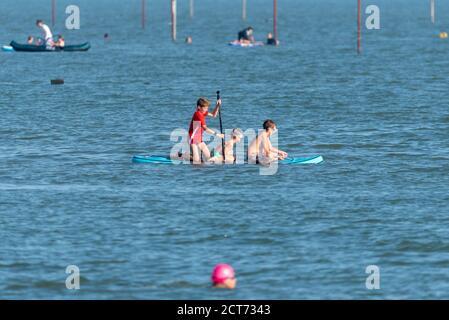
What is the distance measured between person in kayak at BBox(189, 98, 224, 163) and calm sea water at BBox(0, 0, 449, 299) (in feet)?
2.62

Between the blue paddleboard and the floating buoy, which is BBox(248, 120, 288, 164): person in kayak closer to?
the blue paddleboard

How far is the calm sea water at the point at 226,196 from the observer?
89.4ft

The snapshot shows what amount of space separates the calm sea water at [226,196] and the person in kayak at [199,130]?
31.4 inches

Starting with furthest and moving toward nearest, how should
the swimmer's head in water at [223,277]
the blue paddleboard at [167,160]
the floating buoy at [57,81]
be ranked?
the floating buoy at [57,81] → the blue paddleboard at [167,160] → the swimmer's head in water at [223,277]

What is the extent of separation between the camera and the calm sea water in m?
27.2

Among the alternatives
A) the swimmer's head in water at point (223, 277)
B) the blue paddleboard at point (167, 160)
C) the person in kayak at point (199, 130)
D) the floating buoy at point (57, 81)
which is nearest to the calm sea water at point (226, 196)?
the swimmer's head in water at point (223, 277)

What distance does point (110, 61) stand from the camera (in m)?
91.8

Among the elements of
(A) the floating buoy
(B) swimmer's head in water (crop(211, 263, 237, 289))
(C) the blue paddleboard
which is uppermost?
(A) the floating buoy

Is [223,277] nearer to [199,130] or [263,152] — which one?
[199,130]

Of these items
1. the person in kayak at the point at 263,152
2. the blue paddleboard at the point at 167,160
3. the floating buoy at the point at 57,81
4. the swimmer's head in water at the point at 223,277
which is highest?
the floating buoy at the point at 57,81

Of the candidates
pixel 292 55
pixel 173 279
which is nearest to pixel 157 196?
pixel 173 279

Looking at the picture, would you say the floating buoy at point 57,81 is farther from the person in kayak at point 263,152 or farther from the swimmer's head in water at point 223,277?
the swimmer's head in water at point 223,277

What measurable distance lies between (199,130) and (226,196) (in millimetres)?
3778

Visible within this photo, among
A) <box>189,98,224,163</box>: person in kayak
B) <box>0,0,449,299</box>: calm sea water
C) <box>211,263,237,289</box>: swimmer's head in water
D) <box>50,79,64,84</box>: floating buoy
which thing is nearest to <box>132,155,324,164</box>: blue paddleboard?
<box>0,0,449,299</box>: calm sea water
